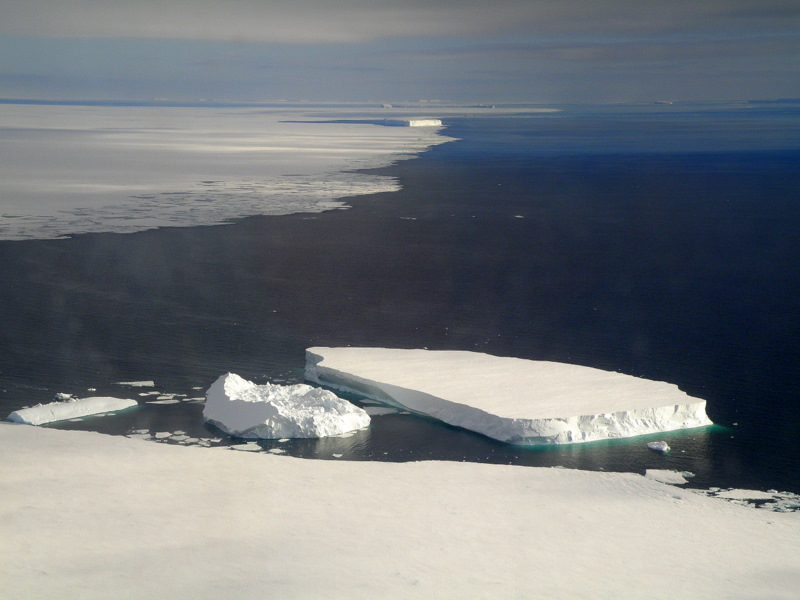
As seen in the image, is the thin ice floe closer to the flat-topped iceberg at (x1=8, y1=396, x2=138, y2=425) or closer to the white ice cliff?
the flat-topped iceberg at (x1=8, y1=396, x2=138, y2=425)

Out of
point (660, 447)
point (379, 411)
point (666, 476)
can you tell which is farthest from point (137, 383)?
point (666, 476)

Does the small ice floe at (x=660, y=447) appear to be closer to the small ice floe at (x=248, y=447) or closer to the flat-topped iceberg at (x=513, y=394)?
the flat-topped iceberg at (x=513, y=394)

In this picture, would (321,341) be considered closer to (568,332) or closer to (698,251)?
(568,332)

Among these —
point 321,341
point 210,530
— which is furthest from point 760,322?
point 210,530

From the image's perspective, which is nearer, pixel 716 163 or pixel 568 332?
pixel 568 332

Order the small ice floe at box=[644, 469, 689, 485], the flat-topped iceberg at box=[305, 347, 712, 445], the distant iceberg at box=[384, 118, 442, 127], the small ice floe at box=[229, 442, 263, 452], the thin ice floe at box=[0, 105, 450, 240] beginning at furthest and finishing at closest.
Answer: the distant iceberg at box=[384, 118, 442, 127] → the thin ice floe at box=[0, 105, 450, 240] → the flat-topped iceberg at box=[305, 347, 712, 445] → the small ice floe at box=[229, 442, 263, 452] → the small ice floe at box=[644, 469, 689, 485]

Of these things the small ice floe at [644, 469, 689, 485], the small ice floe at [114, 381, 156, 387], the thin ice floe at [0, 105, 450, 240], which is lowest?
the small ice floe at [644, 469, 689, 485]

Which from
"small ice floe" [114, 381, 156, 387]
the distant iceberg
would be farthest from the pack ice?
the distant iceberg
